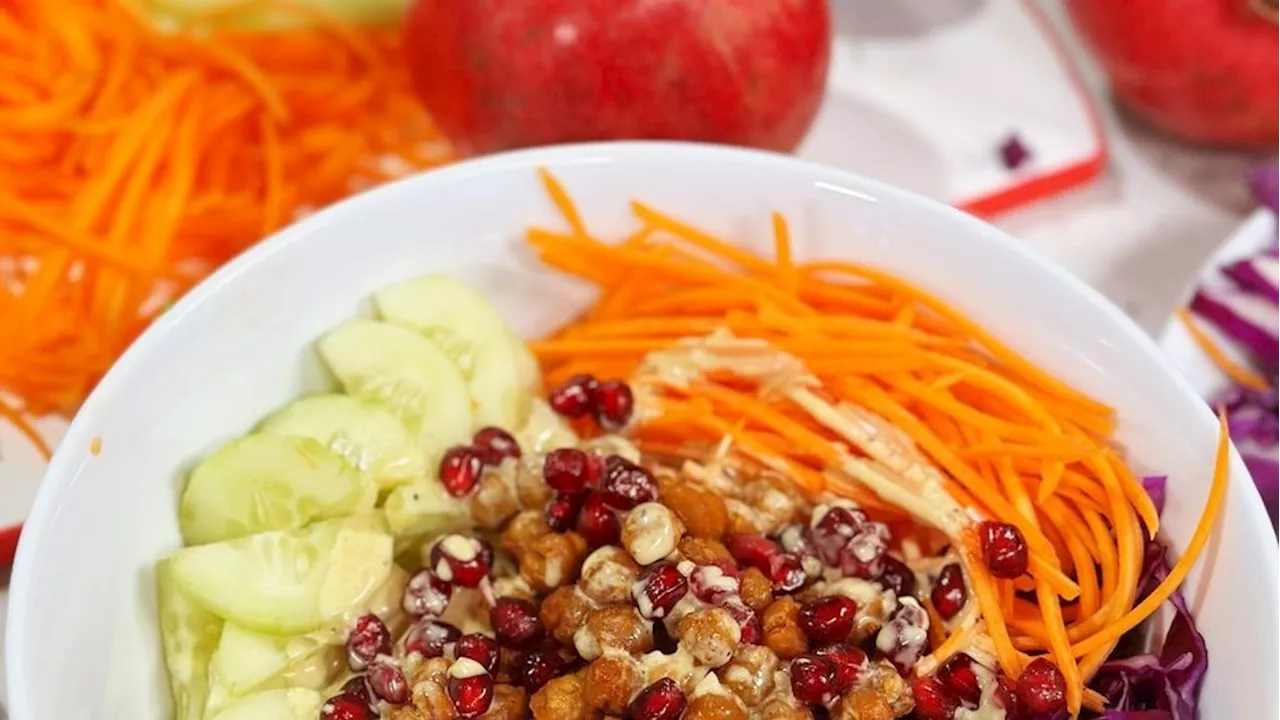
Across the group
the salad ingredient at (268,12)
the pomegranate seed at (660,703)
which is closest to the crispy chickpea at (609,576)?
the pomegranate seed at (660,703)

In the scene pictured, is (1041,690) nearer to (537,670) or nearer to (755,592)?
(755,592)

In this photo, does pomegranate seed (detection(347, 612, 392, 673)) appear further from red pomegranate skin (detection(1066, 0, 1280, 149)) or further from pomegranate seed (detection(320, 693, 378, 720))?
red pomegranate skin (detection(1066, 0, 1280, 149))

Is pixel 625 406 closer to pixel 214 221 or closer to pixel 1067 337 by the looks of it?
pixel 1067 337

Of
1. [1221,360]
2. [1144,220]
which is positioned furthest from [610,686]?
[1144,220]

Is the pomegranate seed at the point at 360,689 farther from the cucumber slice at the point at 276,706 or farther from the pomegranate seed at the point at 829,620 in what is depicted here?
the pomegranate seed at the point at 829,620

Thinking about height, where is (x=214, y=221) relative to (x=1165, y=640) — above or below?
above

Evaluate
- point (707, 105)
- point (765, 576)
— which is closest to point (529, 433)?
point (765, 576)
